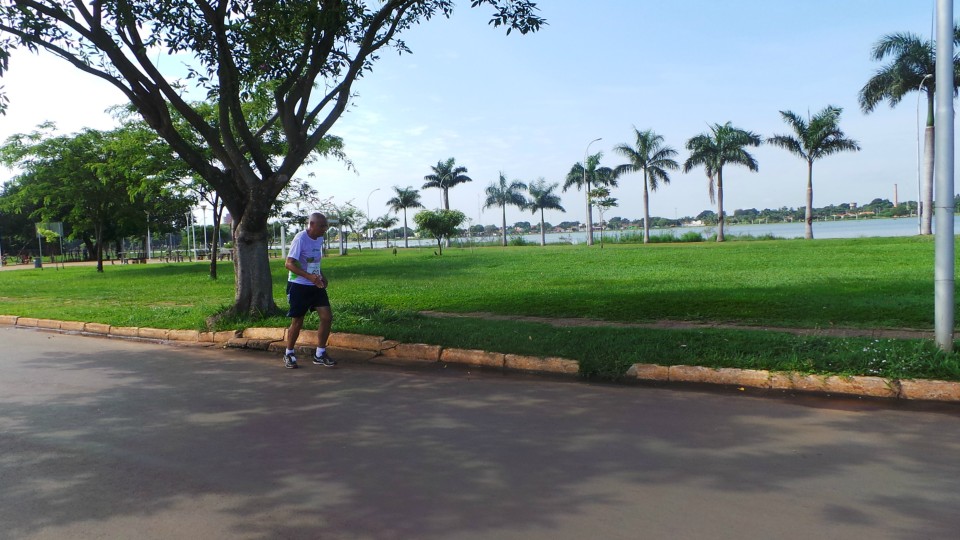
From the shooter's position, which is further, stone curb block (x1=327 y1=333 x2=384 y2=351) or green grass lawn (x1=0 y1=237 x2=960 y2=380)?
stone curb block (x1=327 y1=333 x2=384 y2=351)

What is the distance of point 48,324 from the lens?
39.1 ft

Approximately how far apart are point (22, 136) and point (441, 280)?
19511 millimetres

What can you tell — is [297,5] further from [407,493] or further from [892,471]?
[892,471]

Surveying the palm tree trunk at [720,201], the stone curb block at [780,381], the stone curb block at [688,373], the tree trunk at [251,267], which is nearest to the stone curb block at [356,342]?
the tree trunk at [251,267]

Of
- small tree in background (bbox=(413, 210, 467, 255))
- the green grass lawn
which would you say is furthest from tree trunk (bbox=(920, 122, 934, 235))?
small tree in background (bbox=(413, 210, 467, 255))

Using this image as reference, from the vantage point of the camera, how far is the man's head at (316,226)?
7.49 metres

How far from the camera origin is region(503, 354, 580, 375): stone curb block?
22.9 feet

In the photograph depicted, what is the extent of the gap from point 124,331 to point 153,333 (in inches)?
27.5

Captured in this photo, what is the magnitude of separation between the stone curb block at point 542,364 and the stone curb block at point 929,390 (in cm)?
290

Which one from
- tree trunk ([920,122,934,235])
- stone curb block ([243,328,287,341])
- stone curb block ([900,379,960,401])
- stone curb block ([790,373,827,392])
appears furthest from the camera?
tree trunk ([920,122,934,235])

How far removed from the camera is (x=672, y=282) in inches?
585

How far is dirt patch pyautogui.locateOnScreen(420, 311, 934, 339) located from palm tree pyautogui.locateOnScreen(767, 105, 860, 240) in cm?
3781

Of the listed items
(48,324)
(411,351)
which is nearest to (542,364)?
(411,351)

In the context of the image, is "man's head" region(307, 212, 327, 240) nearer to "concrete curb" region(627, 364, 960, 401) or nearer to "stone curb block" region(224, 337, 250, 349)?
"stone curb block" region(224, 337, 250, 349)
